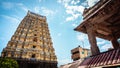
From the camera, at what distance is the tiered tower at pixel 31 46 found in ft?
97.8

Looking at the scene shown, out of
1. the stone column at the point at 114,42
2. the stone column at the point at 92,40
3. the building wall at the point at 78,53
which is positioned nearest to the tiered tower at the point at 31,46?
the building wall at the point at 78,53

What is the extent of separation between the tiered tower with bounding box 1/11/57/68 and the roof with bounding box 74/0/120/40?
25.1 m

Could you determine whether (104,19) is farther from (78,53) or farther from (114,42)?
(78,53)

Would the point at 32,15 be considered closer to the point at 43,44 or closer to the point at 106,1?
the point at 43,44

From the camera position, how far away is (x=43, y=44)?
123ft

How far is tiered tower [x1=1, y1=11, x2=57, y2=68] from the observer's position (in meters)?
29.8

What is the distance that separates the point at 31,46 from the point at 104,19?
2984cm

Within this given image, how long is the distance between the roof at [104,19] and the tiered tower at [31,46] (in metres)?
25.1

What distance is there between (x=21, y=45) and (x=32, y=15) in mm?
16373

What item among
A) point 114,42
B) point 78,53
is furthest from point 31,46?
point 114,42

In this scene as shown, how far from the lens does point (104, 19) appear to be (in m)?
7.78

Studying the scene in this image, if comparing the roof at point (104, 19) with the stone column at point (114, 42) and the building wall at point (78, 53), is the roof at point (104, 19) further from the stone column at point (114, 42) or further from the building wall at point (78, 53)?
the building wall at point (78, 53)

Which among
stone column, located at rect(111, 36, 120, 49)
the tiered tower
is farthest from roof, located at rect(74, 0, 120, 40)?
the tiered tower

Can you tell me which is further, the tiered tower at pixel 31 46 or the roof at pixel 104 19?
the tiered tower at pixel 31 46
